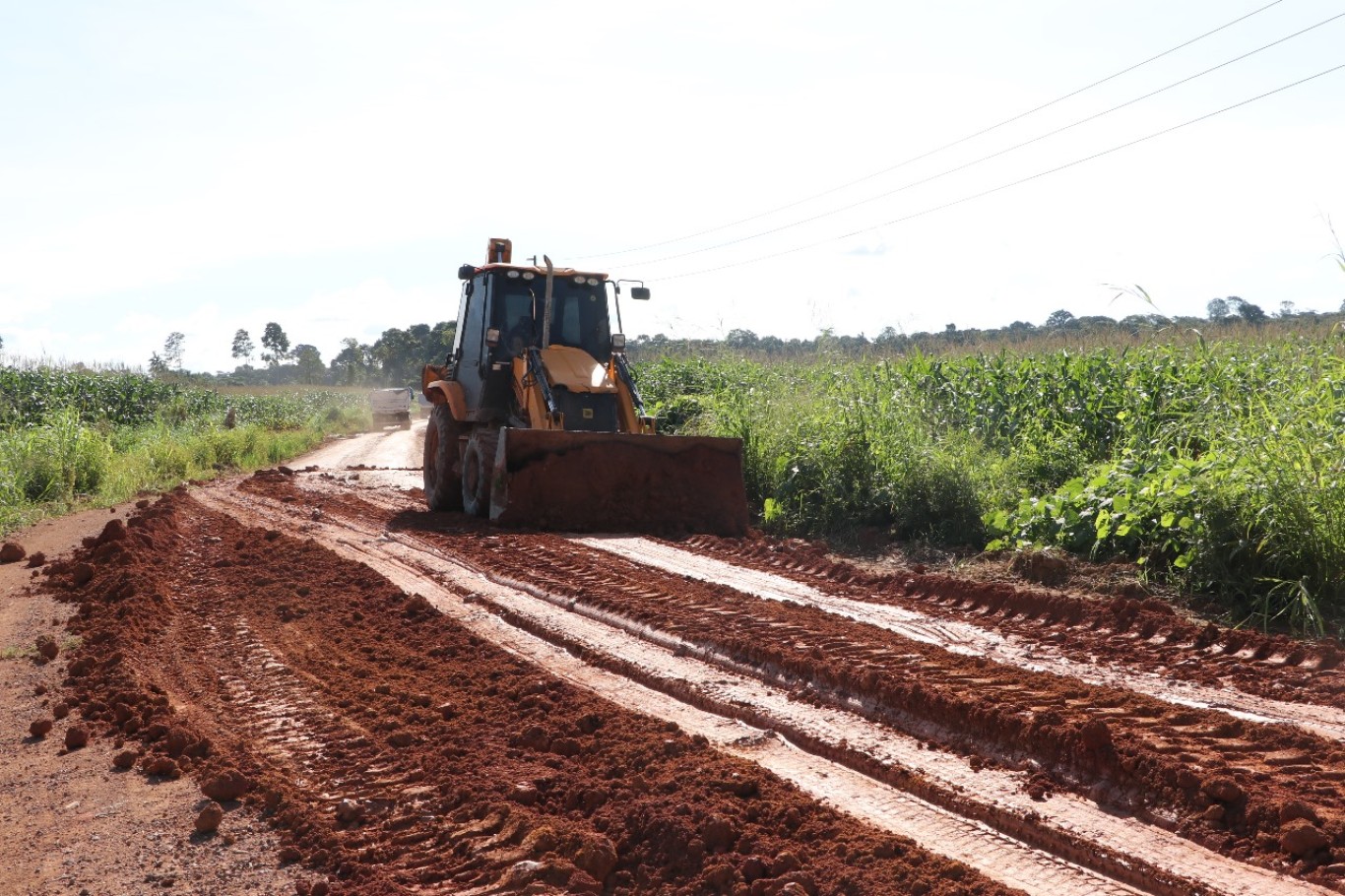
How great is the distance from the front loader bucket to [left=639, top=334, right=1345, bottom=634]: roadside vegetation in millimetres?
879

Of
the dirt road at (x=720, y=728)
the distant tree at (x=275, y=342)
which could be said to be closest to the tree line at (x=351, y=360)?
the distant tree at (x=275, y=342)

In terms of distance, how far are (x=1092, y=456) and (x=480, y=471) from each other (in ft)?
21.1

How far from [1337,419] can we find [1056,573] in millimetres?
2251

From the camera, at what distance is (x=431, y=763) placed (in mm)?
5004

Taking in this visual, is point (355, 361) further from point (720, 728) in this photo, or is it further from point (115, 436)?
point (720, 728)

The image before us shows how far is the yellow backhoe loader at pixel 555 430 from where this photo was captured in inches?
466

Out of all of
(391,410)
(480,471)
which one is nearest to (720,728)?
(480,471)

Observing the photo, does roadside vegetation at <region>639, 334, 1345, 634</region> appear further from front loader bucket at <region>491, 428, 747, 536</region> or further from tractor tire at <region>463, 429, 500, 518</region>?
tractor tire at <region>463, 429, 500, 518</region>

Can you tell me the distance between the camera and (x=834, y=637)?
22.2 ft

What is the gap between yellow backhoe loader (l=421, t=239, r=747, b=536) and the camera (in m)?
11.8

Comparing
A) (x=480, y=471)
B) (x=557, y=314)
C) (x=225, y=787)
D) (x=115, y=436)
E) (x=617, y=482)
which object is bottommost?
(x=225, y=787)

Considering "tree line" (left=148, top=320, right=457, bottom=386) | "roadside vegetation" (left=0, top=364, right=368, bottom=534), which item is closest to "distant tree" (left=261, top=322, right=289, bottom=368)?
"tree line" (left=148, top=320, right=457, bottom=386)

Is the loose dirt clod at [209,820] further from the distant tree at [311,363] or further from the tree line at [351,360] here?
the distant tree at [311,363]

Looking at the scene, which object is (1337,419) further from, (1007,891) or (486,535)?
(486,535)
